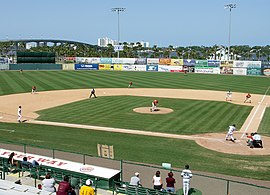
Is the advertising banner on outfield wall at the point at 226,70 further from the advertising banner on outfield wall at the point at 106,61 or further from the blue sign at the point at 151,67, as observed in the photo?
the advertising banner on outfield wall at the point at 106,61

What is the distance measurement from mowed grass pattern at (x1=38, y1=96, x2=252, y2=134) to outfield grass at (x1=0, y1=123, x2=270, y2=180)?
3.09 metres

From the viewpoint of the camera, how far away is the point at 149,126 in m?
26.3

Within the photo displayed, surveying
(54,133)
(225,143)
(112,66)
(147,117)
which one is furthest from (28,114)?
(112,66)

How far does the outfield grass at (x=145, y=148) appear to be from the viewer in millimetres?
17312

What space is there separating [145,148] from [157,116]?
32.4ft

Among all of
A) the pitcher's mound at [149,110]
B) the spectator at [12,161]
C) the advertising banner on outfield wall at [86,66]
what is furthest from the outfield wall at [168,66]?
the spectator at [12,161]

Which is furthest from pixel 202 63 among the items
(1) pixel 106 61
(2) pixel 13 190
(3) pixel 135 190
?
(2) pixel 13 190

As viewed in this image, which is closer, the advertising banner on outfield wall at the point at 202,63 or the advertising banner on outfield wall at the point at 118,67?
the advertising banner on outfield wall at the point at 202,63

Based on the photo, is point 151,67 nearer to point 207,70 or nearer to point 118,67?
point 118,67

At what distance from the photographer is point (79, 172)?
1355cm

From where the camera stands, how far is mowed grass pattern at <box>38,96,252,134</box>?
26312 millimetres

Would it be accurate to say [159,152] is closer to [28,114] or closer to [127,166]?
[127,166]

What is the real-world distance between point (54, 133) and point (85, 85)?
105 ft

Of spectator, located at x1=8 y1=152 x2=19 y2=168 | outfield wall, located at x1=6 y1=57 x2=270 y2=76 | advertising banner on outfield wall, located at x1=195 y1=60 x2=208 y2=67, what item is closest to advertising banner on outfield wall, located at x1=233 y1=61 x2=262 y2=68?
outfield wall, located at x1=6 y1=57 x2=270 y2=76
